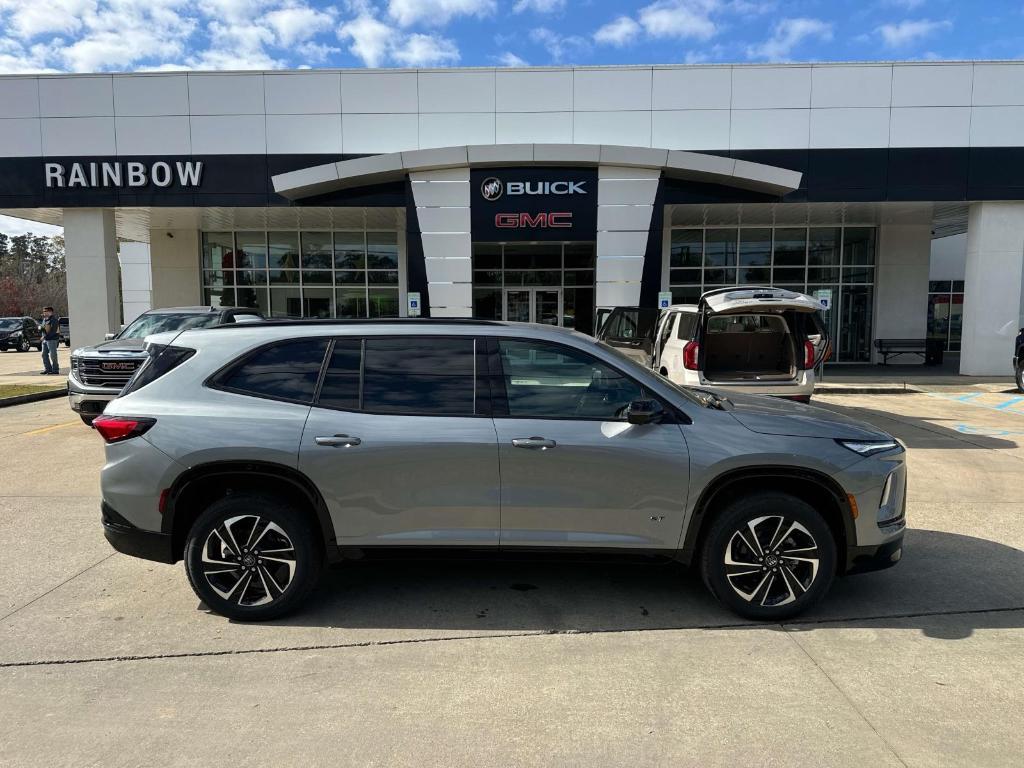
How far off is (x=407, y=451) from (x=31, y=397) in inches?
547

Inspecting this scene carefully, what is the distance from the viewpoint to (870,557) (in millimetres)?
3896

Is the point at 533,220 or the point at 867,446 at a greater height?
the point at 533,220

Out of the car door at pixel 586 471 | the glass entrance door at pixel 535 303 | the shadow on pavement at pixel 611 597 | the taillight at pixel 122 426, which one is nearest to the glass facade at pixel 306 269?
the glass entrance door at pixel 535 303

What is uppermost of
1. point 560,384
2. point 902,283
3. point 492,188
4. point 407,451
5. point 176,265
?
point 492,188

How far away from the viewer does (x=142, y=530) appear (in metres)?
3.94

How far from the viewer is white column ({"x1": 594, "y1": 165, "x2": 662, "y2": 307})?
15.8m

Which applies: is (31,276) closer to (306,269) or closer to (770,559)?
(306,269)

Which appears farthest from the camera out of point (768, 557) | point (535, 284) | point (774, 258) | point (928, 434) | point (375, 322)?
point (774, 258)

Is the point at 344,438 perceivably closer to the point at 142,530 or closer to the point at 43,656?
the point at 142,530

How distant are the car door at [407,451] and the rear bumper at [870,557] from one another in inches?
82.4

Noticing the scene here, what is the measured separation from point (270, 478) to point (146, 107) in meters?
18.2

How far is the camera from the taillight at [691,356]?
→ 28.5ft

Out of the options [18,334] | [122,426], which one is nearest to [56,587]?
[122,426]

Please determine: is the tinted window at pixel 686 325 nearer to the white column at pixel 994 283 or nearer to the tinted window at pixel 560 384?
the tinted window at pixel 560 384
